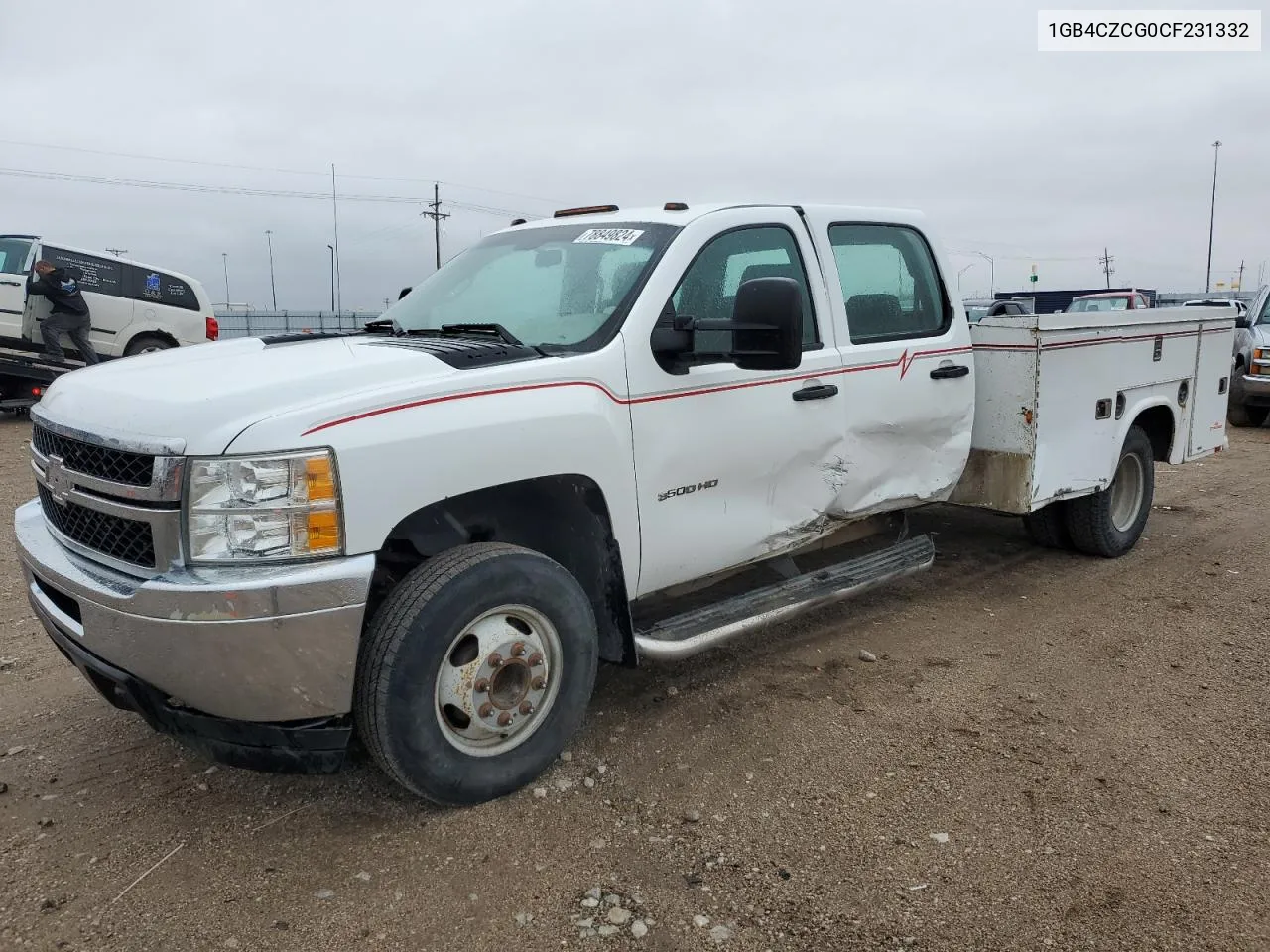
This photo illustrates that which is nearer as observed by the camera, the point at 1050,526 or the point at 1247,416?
the point at 1050,526

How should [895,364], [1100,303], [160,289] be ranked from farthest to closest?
[1100,303]
[160,289]
[895,364]

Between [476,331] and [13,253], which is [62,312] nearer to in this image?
[13,253]

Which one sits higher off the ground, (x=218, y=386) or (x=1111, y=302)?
(x=1111, y=302)

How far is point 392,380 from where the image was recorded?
116 inches

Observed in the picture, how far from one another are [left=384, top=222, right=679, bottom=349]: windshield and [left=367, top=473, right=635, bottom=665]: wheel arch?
550 mm

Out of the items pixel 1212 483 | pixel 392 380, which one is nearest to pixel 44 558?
pixel 392 380

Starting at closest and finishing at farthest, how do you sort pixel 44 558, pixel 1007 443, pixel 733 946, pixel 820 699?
1. pixel 733 946
2. pixel 44 558
3. pixel 820 699
4. pixel 1007 443

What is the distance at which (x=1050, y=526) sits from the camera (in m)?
6.12

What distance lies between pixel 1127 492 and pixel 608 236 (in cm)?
411

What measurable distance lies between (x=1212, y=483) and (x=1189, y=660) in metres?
5.18

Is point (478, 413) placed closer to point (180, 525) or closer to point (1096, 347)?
point (180, 525)

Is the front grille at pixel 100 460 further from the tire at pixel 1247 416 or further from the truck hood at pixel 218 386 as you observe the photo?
the tire at pixel 1247 416

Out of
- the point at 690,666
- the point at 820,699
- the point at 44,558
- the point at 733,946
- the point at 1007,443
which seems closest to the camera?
the point at 733,946

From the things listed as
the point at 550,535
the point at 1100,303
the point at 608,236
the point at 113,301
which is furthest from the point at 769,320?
the point at 1100,303
